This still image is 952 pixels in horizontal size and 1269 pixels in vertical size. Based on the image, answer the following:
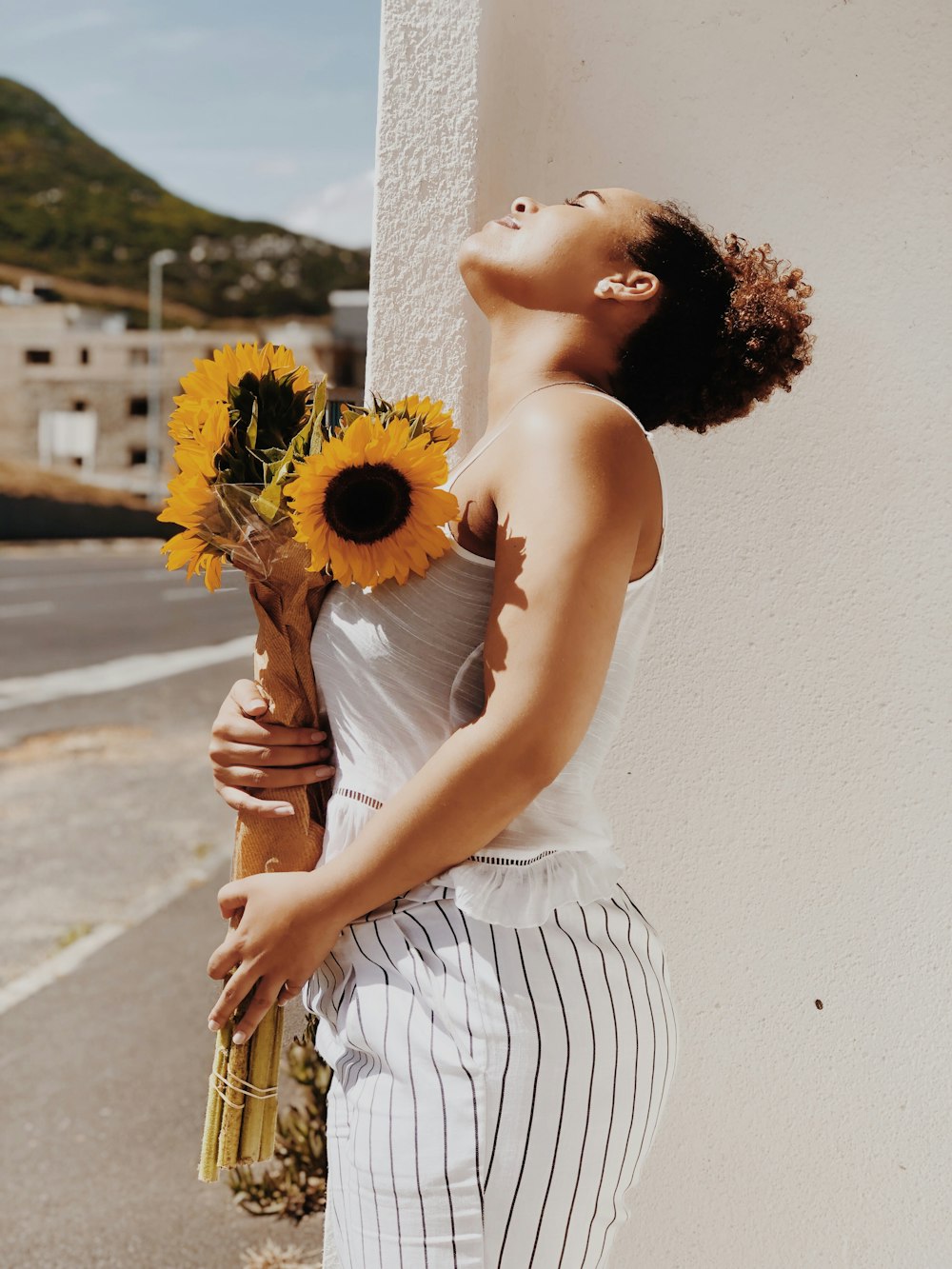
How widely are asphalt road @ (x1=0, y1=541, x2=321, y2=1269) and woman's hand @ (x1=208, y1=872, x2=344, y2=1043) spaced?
0.16m

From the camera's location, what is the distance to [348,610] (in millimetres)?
1305

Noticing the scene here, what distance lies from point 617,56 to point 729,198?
0.30 metres

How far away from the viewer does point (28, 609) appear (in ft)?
52.6

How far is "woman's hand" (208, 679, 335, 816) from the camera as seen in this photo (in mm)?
1341

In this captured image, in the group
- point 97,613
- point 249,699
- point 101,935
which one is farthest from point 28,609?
point 249,699

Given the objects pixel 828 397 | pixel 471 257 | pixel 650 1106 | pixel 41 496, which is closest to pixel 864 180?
pixel 828 397

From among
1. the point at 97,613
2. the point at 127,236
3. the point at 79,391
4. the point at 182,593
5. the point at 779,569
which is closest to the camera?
the point at 779,569

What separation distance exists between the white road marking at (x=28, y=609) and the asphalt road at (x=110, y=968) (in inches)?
165

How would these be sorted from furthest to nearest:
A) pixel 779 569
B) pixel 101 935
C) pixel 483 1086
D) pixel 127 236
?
pixel 127 236
pixel 101 935
pixel 779 569
pixel 483 1086

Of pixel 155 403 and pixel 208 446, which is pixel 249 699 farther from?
pixel 155 403

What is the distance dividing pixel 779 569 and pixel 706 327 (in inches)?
25.2

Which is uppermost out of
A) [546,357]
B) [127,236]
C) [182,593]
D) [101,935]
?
[546,357]

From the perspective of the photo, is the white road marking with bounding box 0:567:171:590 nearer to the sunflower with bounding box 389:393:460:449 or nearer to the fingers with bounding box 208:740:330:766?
the fingers with bounding box 208:740:330:766

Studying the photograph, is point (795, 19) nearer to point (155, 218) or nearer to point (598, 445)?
point (598, 445)
